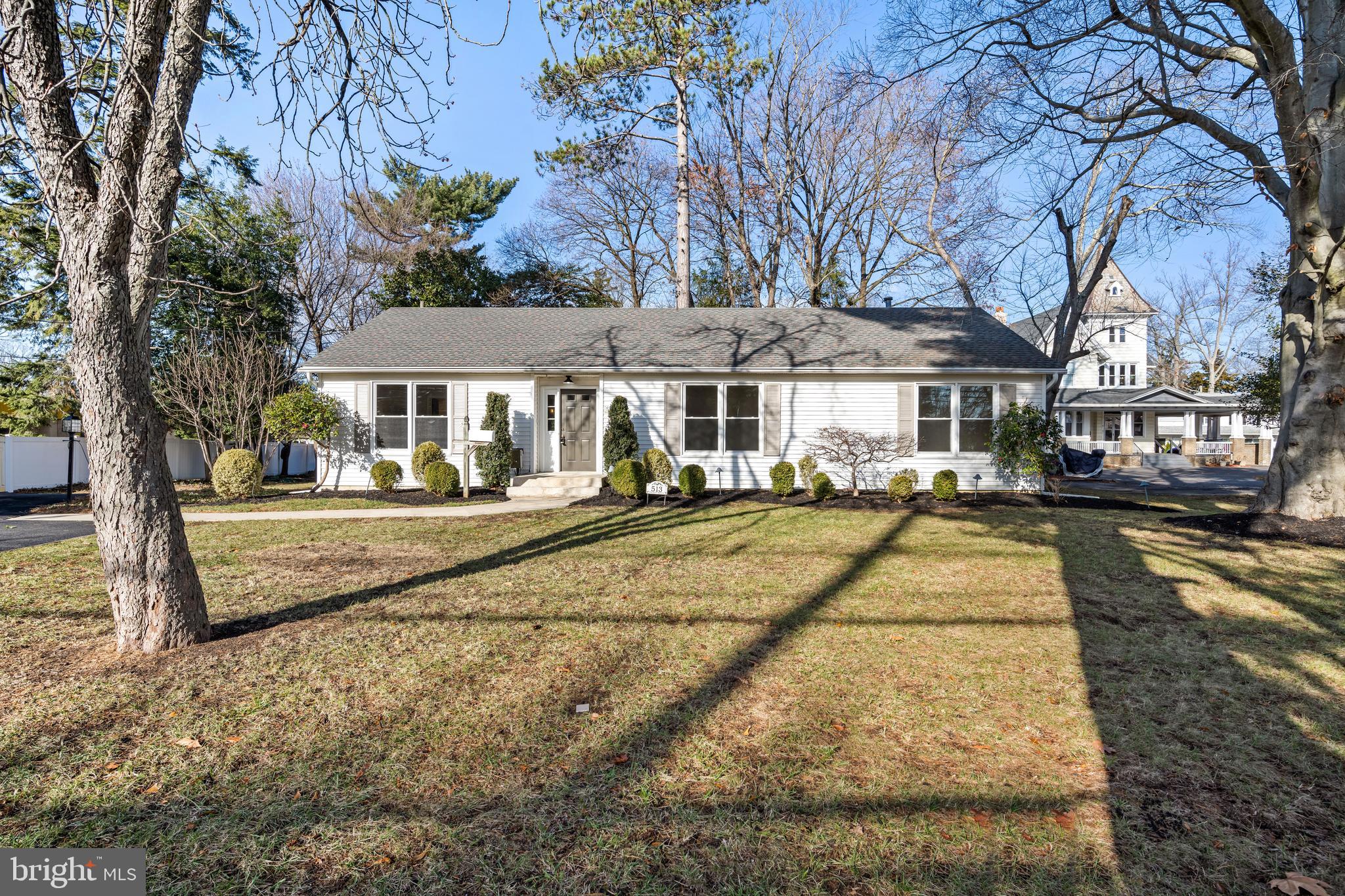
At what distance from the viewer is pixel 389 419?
1305cm

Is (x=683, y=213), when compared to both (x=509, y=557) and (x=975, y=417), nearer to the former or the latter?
(x=975, y=417)

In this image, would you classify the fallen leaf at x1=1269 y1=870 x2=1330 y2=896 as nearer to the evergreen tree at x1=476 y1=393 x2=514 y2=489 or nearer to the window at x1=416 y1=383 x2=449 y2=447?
the evergreen tree at x1=476 y1=393 x2=514 y2=489

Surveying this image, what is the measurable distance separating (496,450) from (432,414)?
1.96 meters

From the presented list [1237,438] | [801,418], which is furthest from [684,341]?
[1237,438]

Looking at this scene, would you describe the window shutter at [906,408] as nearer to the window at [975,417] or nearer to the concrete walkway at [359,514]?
the window at [975,417]

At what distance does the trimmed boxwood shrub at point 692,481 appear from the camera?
11.9 m

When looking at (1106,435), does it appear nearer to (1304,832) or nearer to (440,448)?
(440,448)

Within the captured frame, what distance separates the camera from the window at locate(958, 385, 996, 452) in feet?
41.7

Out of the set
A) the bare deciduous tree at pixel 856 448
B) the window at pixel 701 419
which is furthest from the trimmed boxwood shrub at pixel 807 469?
the window at pixel 701 419

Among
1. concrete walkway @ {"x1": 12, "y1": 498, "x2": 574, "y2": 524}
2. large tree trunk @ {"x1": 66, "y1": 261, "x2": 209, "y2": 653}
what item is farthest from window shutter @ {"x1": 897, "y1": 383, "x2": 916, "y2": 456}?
large tree trunk @ {"x1": 66, "y1": 261, "x2": 209, "y2": 653}

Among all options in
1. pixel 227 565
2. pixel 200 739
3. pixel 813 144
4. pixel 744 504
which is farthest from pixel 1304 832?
pixel 813 144

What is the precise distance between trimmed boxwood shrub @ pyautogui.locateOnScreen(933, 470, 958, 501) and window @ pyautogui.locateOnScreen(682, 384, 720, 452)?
176 inches

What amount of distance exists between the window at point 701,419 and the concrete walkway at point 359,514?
3407mm

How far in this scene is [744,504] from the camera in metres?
11.1
